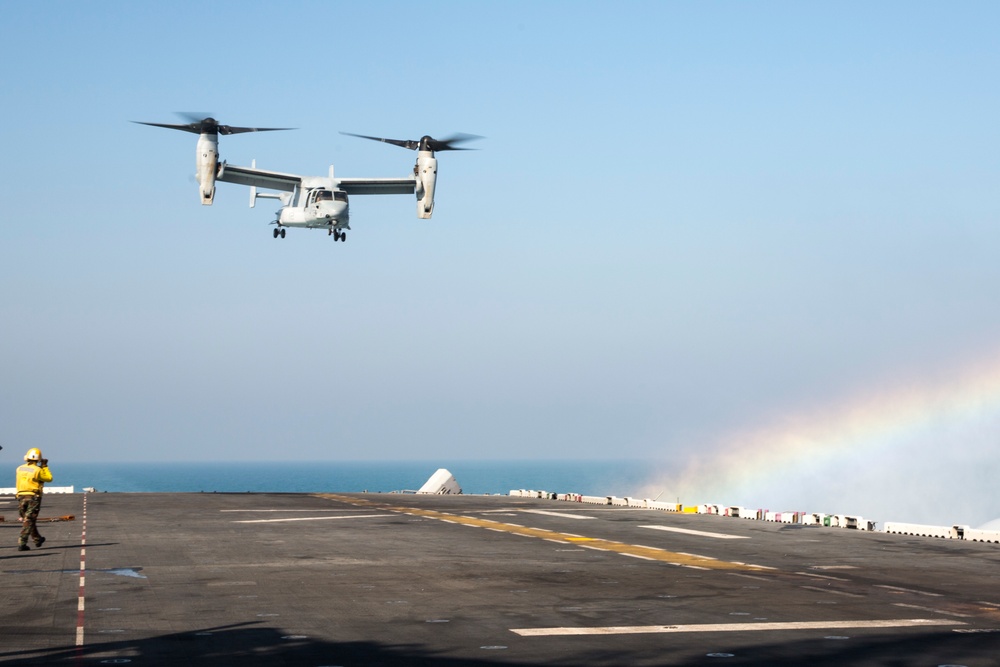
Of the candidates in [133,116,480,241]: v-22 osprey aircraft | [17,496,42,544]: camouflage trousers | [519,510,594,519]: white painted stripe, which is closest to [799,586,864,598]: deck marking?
[17,496,42,544]: camouflage trousers

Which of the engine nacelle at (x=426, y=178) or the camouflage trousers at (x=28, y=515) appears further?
the engine nacelle at (x=426, y=178)

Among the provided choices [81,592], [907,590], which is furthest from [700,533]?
[81,592]

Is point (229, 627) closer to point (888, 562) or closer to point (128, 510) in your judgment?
point (888, 562)

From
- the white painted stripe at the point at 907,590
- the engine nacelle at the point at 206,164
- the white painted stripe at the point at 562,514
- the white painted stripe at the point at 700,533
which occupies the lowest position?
the white painted stripe at the point at 562,514

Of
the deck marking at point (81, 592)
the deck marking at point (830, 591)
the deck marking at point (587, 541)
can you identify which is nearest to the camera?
the deck marking at point (81, 592)

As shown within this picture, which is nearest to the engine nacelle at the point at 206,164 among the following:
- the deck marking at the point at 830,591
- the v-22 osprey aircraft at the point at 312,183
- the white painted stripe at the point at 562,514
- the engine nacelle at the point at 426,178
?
the v-22 osprey aircraft at the point at 312,183

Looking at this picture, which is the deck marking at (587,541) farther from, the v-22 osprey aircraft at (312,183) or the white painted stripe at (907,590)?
the v-22 osprey aircraft at (312,183)

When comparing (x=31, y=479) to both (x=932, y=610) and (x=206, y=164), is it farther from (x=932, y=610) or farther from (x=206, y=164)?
(x=206, y=164)

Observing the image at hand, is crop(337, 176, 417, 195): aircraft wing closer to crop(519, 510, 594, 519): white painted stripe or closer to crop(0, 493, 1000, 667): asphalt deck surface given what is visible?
crop(519, 510, 594, 519): white painted stripe
